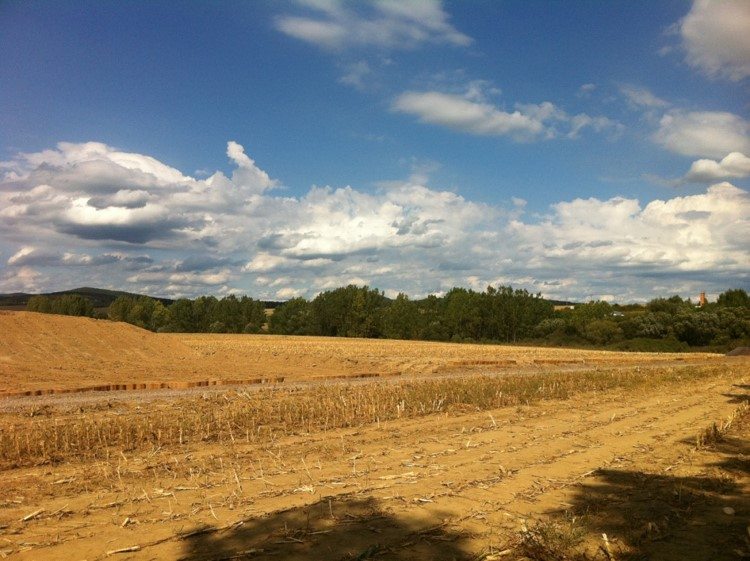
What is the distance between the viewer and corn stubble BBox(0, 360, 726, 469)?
12.1 m

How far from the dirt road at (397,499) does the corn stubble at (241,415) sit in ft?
2.91

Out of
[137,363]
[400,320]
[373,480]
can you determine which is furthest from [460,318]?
[373,480]

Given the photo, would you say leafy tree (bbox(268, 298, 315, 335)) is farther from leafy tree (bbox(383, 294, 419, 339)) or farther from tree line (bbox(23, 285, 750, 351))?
leafy tree (bbox(383, 294, 419, 339))

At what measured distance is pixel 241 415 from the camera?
15.4 meters

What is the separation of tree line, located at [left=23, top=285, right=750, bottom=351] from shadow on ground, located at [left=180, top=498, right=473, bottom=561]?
68.4m

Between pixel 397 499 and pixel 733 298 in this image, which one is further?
pixel 733 298

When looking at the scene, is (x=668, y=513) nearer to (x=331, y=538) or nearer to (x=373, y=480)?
(x=373, y=480)

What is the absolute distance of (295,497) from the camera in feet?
28.3

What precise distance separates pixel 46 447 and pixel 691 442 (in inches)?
517

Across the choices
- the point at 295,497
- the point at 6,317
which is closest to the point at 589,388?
the point at 295,497

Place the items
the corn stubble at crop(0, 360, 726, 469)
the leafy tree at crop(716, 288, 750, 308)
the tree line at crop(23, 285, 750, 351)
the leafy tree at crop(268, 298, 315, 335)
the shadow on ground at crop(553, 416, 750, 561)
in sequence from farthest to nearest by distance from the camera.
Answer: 1. the leafy tree at crop(268, 298, 315, 335)
2. the leafy tree at crop(716, 288, 750, 308)
3. the tree line at crop(23, 285, 750, 351)
4. the corn stubble at crop(0, 360, 726, 469)
5. the shadow on ground at crop(553, 416, 750, 561)

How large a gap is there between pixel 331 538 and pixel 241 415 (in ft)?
29.6

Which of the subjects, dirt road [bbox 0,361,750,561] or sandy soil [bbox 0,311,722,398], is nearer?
dirt road [bbox 0,361,750,561]

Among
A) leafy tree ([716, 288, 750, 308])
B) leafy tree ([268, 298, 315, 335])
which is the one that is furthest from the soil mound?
leafy tree ([716, 288, 750, 308])
